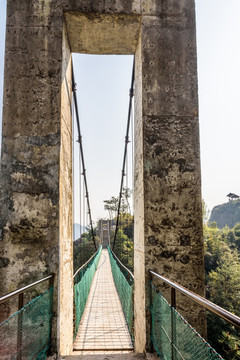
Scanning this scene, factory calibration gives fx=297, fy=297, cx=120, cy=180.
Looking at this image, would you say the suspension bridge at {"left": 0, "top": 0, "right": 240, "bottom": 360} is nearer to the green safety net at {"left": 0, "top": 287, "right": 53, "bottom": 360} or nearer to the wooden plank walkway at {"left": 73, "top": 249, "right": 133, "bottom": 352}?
the green safety net at {"left": 0, "top": 287, "right": 53, "bottom": 360}

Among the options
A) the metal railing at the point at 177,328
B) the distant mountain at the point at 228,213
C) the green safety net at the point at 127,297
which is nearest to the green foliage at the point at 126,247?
the green safety net at the point at 127,297

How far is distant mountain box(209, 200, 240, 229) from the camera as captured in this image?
90.9 meters

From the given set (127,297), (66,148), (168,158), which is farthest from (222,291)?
(66,148)

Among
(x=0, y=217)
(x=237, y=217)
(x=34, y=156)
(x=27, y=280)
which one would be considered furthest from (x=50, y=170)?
(x=237, y=217)

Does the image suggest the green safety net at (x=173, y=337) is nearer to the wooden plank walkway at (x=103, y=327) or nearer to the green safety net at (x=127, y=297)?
the wooden plank walkway at (x=103, y=327)

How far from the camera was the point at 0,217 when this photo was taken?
2.16 m

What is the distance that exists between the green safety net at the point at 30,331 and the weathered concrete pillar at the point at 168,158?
70 cm

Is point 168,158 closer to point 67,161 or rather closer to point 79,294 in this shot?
point 67,161

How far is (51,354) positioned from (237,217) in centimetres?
9415

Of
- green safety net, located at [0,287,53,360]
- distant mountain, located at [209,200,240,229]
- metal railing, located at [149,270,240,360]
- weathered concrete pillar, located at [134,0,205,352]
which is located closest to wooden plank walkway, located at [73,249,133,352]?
weathered concrete pillar, located at [134,0,205,352]

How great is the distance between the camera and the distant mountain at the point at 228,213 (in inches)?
3580

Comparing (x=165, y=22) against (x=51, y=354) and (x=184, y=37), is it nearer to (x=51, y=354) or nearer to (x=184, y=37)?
(x=184, y=37)

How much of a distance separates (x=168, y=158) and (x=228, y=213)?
10301cm

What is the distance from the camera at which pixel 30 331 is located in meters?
1.78
